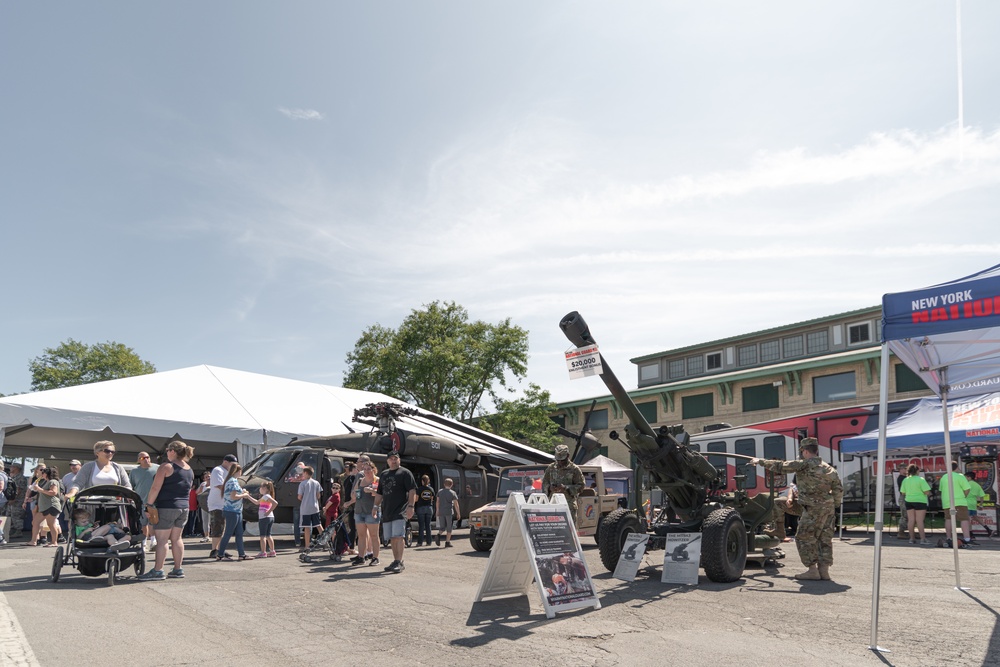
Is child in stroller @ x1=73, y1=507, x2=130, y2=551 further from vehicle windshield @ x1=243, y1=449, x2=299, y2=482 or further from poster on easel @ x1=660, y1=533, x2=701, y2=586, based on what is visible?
poster on easel @ x1=660, y1=533, x2=701, y2=586

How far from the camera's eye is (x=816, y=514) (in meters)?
9.23

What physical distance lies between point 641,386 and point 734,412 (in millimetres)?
8290

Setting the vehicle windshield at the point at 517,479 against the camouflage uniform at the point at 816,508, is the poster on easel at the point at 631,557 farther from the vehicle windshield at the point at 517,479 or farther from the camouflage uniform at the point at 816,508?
the vehicle windshield at the point at 517,479

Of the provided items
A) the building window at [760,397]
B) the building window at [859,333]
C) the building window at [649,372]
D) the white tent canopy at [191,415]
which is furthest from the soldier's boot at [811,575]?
the building window at [649,372]

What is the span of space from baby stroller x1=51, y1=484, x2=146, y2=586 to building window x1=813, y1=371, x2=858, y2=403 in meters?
32.9

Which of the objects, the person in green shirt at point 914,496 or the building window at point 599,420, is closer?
the person in green shirt at point 914,496

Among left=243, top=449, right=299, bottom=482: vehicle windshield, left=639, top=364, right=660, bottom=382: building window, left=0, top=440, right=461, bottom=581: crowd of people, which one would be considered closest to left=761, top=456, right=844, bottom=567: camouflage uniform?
left=0, top=440, right=461, bottom=581: crowd of people

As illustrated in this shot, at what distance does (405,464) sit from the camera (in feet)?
57.8

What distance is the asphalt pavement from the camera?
5402 mm

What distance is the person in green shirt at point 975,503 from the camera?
15.1 meters

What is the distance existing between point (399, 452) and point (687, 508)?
27.8ft

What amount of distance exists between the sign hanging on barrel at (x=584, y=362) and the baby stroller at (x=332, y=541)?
5.97 metres

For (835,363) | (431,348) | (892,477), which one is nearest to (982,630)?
(892,477)

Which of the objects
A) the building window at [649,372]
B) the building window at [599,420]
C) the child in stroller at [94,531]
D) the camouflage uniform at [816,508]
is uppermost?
the building window at [649,372]
